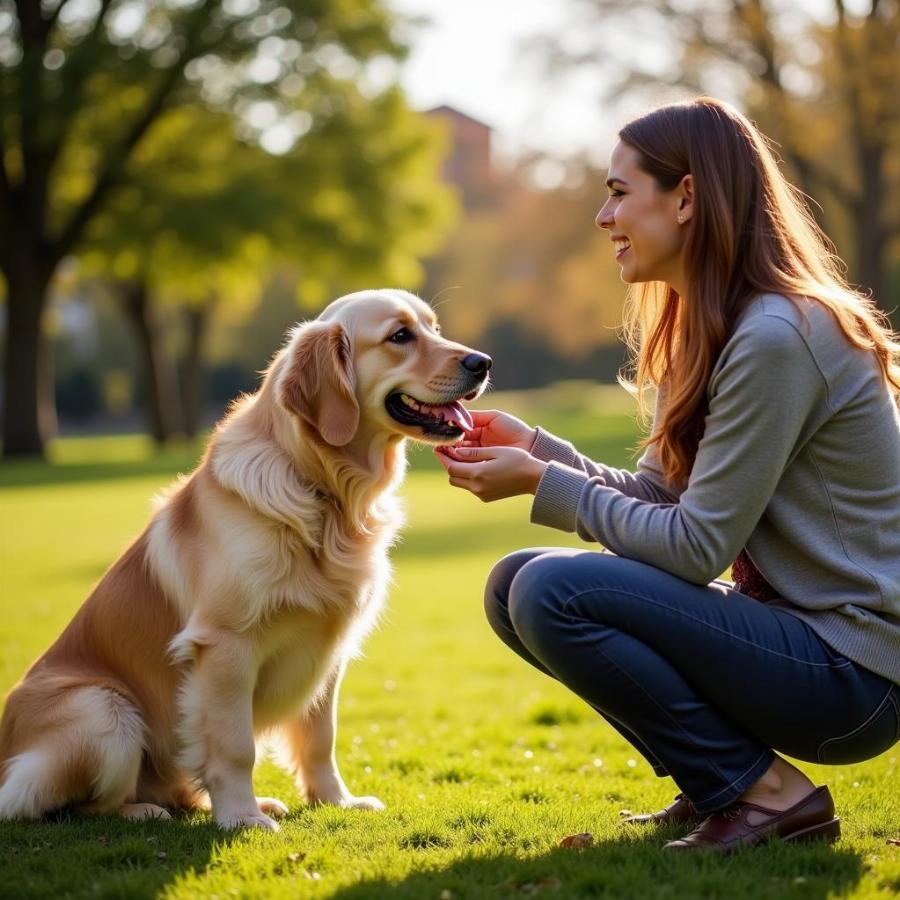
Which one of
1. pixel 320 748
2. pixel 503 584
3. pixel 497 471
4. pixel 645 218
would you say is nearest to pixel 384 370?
pixel 497 471

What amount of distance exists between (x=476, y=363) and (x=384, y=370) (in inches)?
13.1

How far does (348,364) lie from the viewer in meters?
4.09

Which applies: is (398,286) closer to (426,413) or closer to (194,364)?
(194,364)

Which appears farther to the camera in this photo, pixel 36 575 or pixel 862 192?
pixel 862 192

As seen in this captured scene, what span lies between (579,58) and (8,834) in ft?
80.6

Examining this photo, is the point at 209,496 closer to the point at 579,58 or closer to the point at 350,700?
the point at 350,700

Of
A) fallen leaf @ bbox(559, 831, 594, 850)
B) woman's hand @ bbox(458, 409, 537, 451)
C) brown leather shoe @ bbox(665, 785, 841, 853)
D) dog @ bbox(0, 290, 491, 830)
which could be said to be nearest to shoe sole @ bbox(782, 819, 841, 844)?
brown leather shoe @ bbox(665, 785, 841, 853)

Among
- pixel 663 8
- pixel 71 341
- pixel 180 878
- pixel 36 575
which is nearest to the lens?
pixel 180 878

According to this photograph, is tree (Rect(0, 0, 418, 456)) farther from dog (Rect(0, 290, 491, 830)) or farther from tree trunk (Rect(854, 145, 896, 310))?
dog (Rect(0, 290, 491, 830))

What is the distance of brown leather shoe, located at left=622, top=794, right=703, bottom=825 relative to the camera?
364 centimetres

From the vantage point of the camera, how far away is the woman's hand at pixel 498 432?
12.8 feet

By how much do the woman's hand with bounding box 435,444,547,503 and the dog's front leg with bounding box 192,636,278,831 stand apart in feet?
3.12

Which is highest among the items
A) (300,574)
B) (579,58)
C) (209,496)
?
(579,58)

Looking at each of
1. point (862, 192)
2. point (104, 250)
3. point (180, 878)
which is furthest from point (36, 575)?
point (862, 192)
